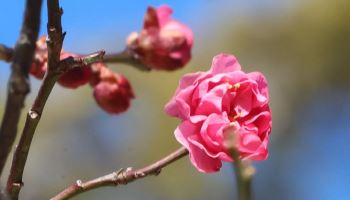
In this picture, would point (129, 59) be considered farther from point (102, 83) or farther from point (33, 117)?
point (33, 117)

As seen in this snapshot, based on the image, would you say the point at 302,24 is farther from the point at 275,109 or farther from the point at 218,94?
the point at 218,94

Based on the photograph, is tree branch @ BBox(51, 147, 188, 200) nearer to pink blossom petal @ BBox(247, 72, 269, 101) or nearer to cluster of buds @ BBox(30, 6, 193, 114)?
pink blossom petal @ BBox(247, 72, 269, 101)

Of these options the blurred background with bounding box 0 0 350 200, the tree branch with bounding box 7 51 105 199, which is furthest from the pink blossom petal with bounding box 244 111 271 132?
the blurred background with bounding box 0 0 350 200

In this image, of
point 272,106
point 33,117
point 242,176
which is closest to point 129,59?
point 33,117

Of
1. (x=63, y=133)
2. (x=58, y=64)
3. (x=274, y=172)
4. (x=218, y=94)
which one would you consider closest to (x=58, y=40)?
(x=58, y=64)

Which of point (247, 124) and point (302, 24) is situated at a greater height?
point (247, 124)

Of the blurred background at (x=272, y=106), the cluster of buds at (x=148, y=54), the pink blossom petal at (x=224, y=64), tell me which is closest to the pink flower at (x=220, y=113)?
the pink blossom petal at (x=224, y=64)

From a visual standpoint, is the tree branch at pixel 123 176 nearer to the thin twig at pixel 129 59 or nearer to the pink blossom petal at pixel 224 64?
the pink blossom petal at pixel 224 64
